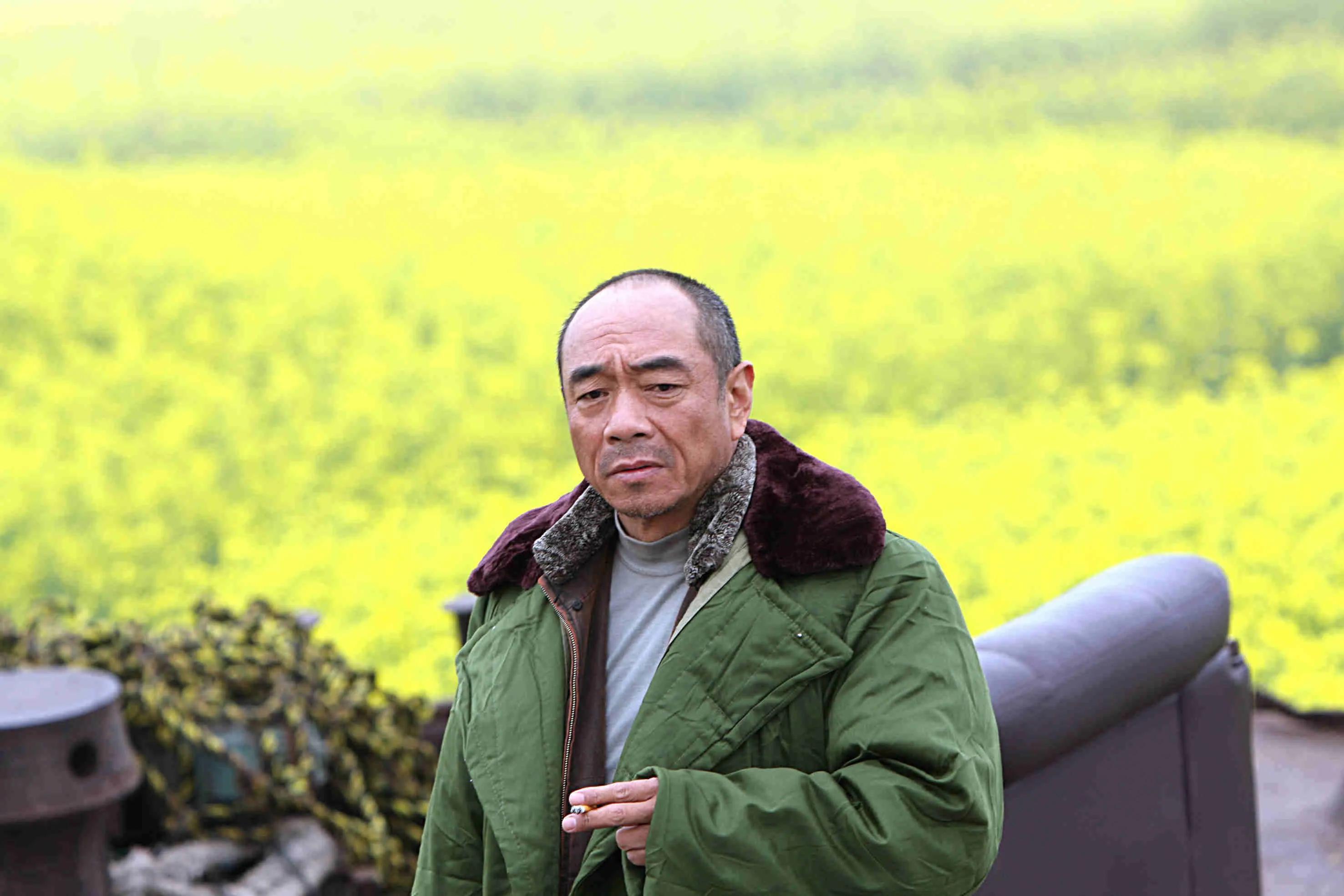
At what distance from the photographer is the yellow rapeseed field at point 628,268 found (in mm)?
7418

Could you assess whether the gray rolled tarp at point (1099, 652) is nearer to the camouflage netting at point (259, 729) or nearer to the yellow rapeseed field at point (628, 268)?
the camouflage netting at point (259, 729)

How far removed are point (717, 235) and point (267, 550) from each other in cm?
320

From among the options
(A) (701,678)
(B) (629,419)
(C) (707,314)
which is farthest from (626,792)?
(C) (707,314)

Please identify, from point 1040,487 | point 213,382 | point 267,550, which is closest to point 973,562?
point 1040,487

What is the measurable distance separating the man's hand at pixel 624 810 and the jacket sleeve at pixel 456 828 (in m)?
0.31

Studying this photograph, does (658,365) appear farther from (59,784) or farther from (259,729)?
(259,729)

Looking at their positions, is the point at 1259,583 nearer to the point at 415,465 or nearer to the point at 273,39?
the point at 415,465

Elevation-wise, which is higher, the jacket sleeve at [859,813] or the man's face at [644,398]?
the man's face at [644,398]

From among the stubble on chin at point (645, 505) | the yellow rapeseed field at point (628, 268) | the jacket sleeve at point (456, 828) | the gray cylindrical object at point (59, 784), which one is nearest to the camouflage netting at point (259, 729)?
the gray cylindrical object at point (59, 784)

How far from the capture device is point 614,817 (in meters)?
1.32

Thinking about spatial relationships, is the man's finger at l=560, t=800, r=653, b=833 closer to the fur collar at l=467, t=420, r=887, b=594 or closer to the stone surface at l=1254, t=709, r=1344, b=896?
the fur collar at l=467, t=420, r=887, b=594

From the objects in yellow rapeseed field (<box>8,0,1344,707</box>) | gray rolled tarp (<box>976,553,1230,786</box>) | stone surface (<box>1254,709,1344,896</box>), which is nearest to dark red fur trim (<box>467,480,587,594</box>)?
gray rolled tarp (<box>976,553,1230,786</box>)

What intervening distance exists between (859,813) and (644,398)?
0.46 metres

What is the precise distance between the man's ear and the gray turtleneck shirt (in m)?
0.13
